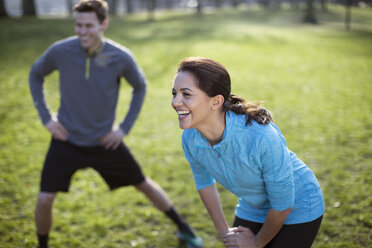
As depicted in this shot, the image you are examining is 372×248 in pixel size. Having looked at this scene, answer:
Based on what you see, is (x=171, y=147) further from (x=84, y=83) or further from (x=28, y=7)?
(x=28, y=7)

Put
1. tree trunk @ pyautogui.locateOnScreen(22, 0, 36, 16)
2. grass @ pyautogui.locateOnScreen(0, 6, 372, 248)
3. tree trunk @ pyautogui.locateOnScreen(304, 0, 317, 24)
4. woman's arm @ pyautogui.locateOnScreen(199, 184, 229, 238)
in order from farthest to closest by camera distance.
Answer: tree trunk @ pyautogui.locateOnScreen(304, 0, 317, 24) → tree trunk @ pyautogui.locateOnScreen(22, 0, 36, 16) → grass @ pyautogui.locateOnScreen(0, 6, 372, 248) → woman's arm @ pyautogui.locateOnScreen(199, 184, 229, 238)

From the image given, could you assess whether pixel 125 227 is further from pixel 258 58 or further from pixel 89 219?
pixel 258 58

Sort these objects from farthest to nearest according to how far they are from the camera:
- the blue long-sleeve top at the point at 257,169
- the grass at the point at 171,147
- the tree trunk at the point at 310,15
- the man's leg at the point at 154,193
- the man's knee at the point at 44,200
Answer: the tree trunk at the point at 310,15 < the grass at the point at 171,147 < the man's leg at the point at 154,193 < the man's knee at the point at 44,200 < the blue long-sleeve top at the point at 257,169

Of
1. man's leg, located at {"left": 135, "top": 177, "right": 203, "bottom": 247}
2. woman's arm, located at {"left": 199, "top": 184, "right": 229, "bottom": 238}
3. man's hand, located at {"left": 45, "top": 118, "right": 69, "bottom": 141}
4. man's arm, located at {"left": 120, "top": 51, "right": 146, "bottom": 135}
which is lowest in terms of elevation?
man's leg, located at {"left": 135, "top": 177, "right": 203, "bottom": 247}

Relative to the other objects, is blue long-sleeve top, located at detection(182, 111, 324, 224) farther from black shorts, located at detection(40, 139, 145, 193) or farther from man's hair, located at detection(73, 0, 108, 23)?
man's hair, located at detection(73, 0, 108, 23)

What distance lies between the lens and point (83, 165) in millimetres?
3486

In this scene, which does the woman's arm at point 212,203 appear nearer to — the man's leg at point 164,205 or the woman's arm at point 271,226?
the woman's arm at point 271,226

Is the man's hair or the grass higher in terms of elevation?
the man's hair

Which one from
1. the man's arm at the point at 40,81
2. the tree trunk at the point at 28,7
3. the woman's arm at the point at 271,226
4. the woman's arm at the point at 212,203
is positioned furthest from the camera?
the tree trunk at the point at 28,7

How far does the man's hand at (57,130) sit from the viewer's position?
11.2 feet

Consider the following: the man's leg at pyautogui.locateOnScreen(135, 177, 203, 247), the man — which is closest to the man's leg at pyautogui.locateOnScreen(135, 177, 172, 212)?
the man's leg at pyautogui.locateOnScreen(135, 177, 203, 247)

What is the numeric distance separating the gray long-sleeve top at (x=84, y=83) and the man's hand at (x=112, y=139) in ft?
0.23

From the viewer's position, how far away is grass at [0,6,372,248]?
4.19 meters

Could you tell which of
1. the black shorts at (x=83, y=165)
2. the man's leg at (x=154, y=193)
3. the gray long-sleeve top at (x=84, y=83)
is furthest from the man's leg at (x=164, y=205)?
the gray long-sleeve top at (x=84, y=83)
